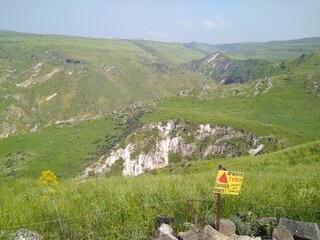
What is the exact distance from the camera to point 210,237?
7.10 m

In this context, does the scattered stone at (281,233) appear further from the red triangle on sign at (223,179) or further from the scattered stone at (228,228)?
the red triangle on sign at (223,179)

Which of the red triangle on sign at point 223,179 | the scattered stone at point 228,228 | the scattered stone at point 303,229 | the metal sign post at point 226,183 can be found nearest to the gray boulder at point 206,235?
the scattered stone at point 228,228

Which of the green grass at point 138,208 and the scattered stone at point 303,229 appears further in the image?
the green grass at point 138,208

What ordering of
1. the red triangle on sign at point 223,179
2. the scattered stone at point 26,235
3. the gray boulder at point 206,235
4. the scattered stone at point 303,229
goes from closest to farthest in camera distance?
the gray boulder at point 206,235, the scattered stone at point 26,235, the scattered stone at point 303,229, the red triangle on sign at point 223,179

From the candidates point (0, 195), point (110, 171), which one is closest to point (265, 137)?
point (110, 171)

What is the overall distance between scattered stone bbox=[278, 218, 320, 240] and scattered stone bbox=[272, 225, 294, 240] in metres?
0.17

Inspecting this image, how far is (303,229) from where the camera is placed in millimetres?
7664

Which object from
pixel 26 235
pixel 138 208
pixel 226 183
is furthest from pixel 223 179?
pixel 26 235

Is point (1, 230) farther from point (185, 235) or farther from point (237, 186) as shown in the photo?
point (237, 186)

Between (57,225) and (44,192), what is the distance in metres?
3.71

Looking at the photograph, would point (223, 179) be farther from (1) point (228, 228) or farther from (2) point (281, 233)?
(2) point (281, 233)

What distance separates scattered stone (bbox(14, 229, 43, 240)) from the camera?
7332 mm

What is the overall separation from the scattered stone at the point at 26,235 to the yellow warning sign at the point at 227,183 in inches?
167

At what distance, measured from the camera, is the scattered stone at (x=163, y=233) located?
23.7ft
